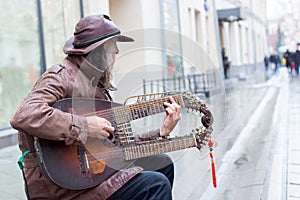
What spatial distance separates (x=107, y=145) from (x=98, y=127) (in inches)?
5.6

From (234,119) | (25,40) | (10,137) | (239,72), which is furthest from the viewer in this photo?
(239,72)

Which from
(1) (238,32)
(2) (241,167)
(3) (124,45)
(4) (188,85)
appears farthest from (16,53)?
(1) (238,32)

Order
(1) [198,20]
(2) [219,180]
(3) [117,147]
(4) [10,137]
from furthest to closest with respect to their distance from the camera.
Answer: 1. (1) [198,20]
2. (4) [10,137]
3. (2) [219,180]
4. (3) [117,147]

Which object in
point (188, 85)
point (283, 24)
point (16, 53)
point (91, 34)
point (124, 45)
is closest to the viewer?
point (91, 34)

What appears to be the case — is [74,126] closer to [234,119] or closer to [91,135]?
[91,135]

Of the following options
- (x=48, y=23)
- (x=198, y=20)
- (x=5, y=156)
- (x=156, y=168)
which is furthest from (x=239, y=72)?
(x=156, y=168)

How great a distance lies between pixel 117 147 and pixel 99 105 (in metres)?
0.24

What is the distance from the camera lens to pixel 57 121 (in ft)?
6.54

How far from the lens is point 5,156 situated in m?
6.65

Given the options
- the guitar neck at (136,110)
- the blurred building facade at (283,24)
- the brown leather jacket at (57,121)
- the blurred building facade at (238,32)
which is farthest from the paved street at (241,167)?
the blurred building facade at (283,24)

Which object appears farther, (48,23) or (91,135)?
(48,23)

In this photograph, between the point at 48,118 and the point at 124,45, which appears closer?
the point at 48,118

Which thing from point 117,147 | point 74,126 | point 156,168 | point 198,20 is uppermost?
point 198,20

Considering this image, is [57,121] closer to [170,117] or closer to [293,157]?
[170,117]
